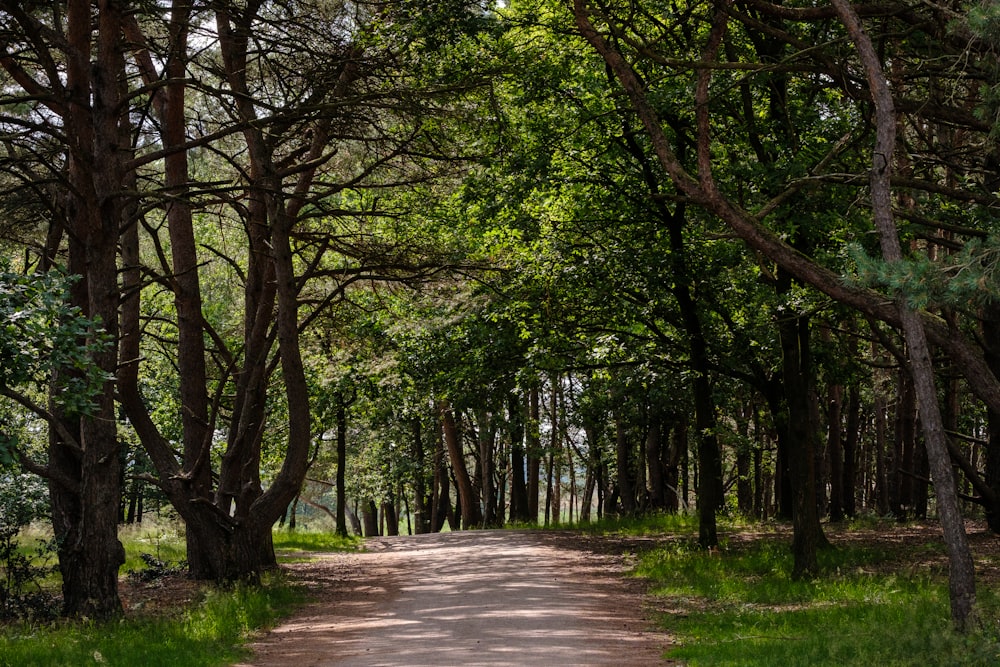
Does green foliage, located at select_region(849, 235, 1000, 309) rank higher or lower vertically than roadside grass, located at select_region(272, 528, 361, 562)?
higher

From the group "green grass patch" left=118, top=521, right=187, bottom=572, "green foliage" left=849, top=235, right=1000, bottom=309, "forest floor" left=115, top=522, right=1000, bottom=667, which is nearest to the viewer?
"green foliage" left=849, top=235, right=1000, bottom=309

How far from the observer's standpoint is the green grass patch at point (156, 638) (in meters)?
8.73

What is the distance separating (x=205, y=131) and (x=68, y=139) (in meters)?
6.25

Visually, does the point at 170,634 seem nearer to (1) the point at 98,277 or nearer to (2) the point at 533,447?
(1) the point at 98,277

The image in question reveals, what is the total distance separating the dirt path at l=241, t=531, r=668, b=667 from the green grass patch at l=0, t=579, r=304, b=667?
363 mm

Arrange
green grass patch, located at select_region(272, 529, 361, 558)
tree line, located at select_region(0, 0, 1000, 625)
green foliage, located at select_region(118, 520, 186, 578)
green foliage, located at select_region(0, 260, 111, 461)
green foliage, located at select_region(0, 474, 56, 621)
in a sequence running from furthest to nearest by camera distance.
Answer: green grass patch, located at select_region(272, 529, 361, 558) → green foliage, located at select_region(118, 520, 186, 578) → green foliage, located at select_region(0, 474, 56, 621) → tree line, located at select_region(0, 0, 1000, 625) → green foliage, located at select_region(0, 260, 111, 461)

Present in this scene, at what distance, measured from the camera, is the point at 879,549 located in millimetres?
15188

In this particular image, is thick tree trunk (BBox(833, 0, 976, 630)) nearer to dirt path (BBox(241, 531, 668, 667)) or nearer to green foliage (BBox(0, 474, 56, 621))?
dirt path (BBox(241, 531, 668, 667))

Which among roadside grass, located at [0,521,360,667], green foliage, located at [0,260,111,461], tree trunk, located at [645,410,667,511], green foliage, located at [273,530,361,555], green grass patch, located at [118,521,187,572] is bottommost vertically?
green foliage, located at [273,530,361,555]

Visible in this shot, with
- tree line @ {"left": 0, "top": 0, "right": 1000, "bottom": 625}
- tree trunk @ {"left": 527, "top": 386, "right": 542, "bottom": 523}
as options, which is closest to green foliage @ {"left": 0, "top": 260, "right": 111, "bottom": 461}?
tree line @ {"left": 0, "top": 0, "right": 1000, "bottom": 625}

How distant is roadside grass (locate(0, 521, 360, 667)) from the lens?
8.77 m

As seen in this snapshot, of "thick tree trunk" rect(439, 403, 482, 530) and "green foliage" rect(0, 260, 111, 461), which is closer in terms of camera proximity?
"green foliage" rect(0, 260, 111, 461)

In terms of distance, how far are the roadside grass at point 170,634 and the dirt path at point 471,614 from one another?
1.19 ft

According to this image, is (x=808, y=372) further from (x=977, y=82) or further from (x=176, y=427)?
(x=176, y=427)
